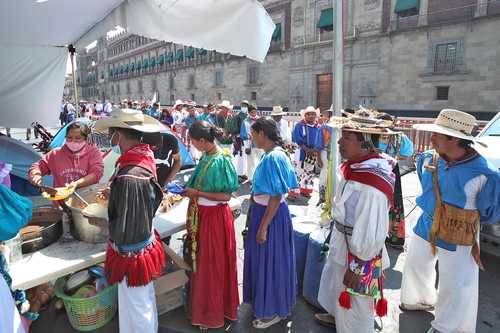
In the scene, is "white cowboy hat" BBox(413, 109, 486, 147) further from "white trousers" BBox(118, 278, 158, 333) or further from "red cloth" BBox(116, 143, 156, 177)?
"white trousers" BBox(118, 278, 158, 333)

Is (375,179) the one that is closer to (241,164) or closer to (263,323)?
(263,323)

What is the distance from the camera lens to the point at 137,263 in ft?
7.56

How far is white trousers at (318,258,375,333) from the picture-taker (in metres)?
2.50

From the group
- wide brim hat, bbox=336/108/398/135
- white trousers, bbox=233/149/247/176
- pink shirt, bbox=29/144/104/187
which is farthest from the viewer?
white trousers, bbox=233/149/247/176

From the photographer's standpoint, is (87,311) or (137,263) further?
(87,311)

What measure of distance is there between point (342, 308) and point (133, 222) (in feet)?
5.82

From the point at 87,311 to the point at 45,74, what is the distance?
4936mm

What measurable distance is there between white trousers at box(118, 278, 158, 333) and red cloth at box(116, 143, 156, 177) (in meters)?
0.87

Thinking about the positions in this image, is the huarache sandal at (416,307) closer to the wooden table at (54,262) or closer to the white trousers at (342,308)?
the white trousers at (342,308)

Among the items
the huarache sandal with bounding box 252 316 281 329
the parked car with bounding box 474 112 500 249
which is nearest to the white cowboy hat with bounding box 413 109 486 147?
the parked car with bounding box 474 112 500 249

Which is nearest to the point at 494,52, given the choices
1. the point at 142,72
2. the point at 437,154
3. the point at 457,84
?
the point at 457,84

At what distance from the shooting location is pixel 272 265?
9.54 ft

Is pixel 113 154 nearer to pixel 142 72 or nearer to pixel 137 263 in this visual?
pixel 137 263

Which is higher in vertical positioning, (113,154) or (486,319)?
(113,154)
